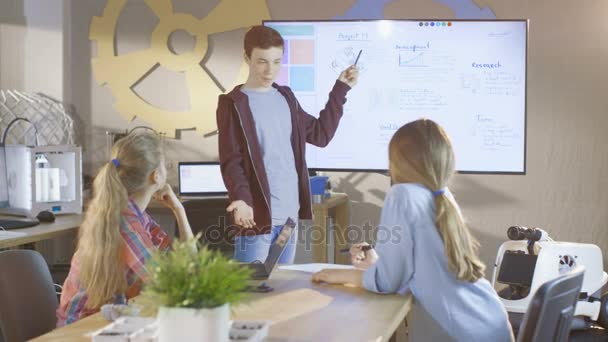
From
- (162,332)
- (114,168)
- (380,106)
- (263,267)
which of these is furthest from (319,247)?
(162,332)

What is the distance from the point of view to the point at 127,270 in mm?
2277

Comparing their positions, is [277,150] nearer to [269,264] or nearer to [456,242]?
[269,264]

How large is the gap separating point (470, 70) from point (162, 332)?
3229 millimetres

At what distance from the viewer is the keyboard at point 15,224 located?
3901 millimetres

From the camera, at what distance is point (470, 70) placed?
4422mm

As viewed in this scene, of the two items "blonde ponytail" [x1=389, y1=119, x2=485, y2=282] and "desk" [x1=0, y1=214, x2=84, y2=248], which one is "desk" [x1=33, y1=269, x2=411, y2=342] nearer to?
"blonde ponytail" [x1=389, y1=119, x2=485, y2=282]

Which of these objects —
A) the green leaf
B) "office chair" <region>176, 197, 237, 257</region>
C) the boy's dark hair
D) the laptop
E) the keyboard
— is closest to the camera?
the green leaf

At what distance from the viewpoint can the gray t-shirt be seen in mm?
3277

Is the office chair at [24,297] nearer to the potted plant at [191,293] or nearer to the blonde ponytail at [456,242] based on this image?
the potted plant at [191,293]

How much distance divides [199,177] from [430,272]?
9.96 ft

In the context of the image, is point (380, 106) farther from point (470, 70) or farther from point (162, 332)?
point (162, 332)

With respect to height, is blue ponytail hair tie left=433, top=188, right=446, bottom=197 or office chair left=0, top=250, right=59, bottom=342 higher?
blue ponytail hair tie left=433, top=188, right=446, bottom=197

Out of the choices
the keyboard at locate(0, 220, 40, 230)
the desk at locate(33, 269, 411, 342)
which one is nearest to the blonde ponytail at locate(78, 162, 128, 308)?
the desk at locate(33, 269, 411, 342)

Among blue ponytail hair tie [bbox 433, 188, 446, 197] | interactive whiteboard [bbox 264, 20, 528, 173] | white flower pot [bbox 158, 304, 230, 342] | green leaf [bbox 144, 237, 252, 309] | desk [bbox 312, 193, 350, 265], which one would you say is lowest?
desk [bbox 312, 193, 350, 265]
